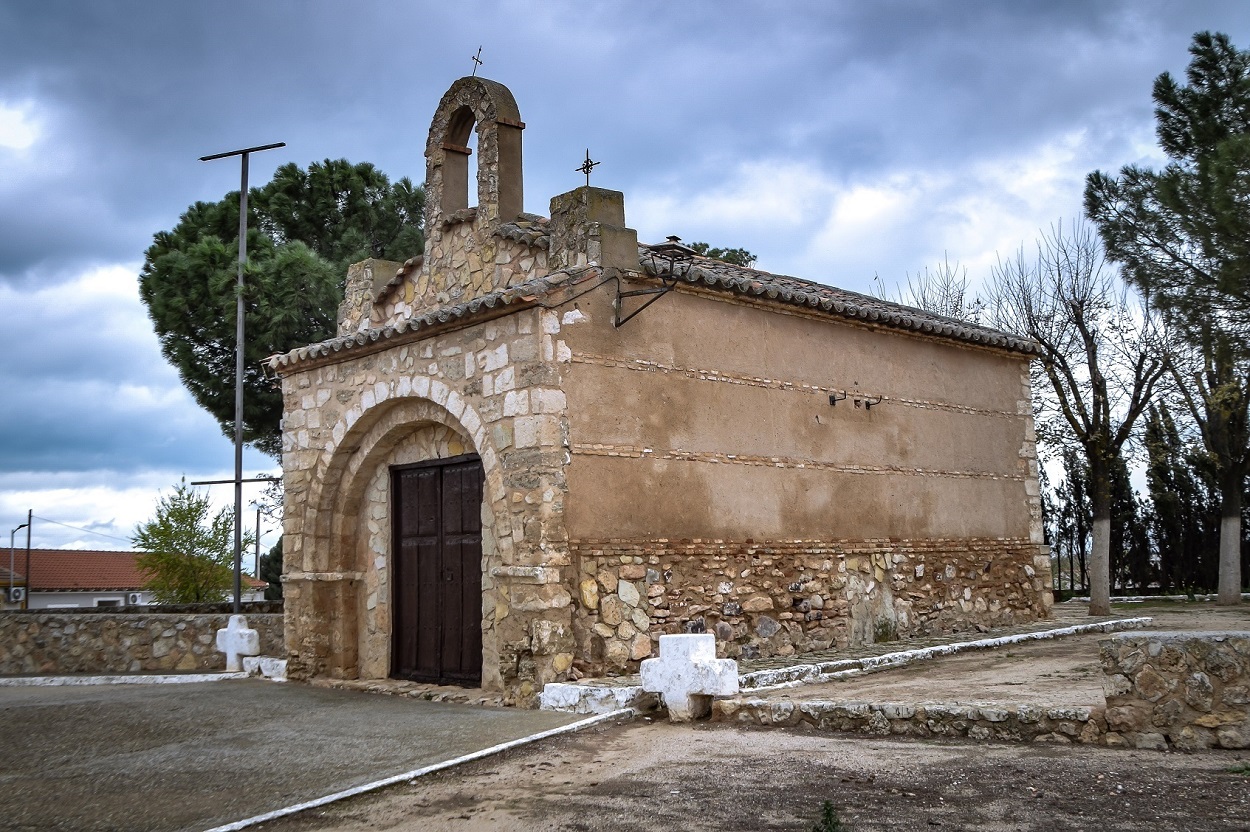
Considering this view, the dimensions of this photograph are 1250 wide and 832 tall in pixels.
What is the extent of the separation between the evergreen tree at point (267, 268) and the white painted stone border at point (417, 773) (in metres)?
13.9

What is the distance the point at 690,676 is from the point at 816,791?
2.42 m

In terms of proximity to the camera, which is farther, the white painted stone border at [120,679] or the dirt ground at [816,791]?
the white painted stone border at [120,679]

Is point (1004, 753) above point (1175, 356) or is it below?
below

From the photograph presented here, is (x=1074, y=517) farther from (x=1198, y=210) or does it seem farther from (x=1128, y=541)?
(x=1198, y=210)

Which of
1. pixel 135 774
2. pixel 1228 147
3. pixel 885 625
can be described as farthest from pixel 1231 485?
pixel 135 774

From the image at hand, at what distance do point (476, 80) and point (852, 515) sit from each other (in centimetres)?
614

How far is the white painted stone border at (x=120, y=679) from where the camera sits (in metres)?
13.4

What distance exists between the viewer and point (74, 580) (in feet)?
145

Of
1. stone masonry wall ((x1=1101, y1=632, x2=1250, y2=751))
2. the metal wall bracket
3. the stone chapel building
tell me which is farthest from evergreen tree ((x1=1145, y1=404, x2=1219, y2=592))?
stone masonry wall ((x1=1101, y1=632, x2=1250, y2=751))

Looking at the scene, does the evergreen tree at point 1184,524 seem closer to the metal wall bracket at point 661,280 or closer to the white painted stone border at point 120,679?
the metal wall bracket at point 661,280

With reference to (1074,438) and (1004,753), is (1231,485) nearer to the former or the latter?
(1074,438)

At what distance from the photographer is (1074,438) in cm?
1945

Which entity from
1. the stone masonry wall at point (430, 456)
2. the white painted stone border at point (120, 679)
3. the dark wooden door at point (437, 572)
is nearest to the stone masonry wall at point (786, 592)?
the stone masonry wall at point (430, 456)

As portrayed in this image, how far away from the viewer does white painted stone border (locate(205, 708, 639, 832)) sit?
6.03 meters
